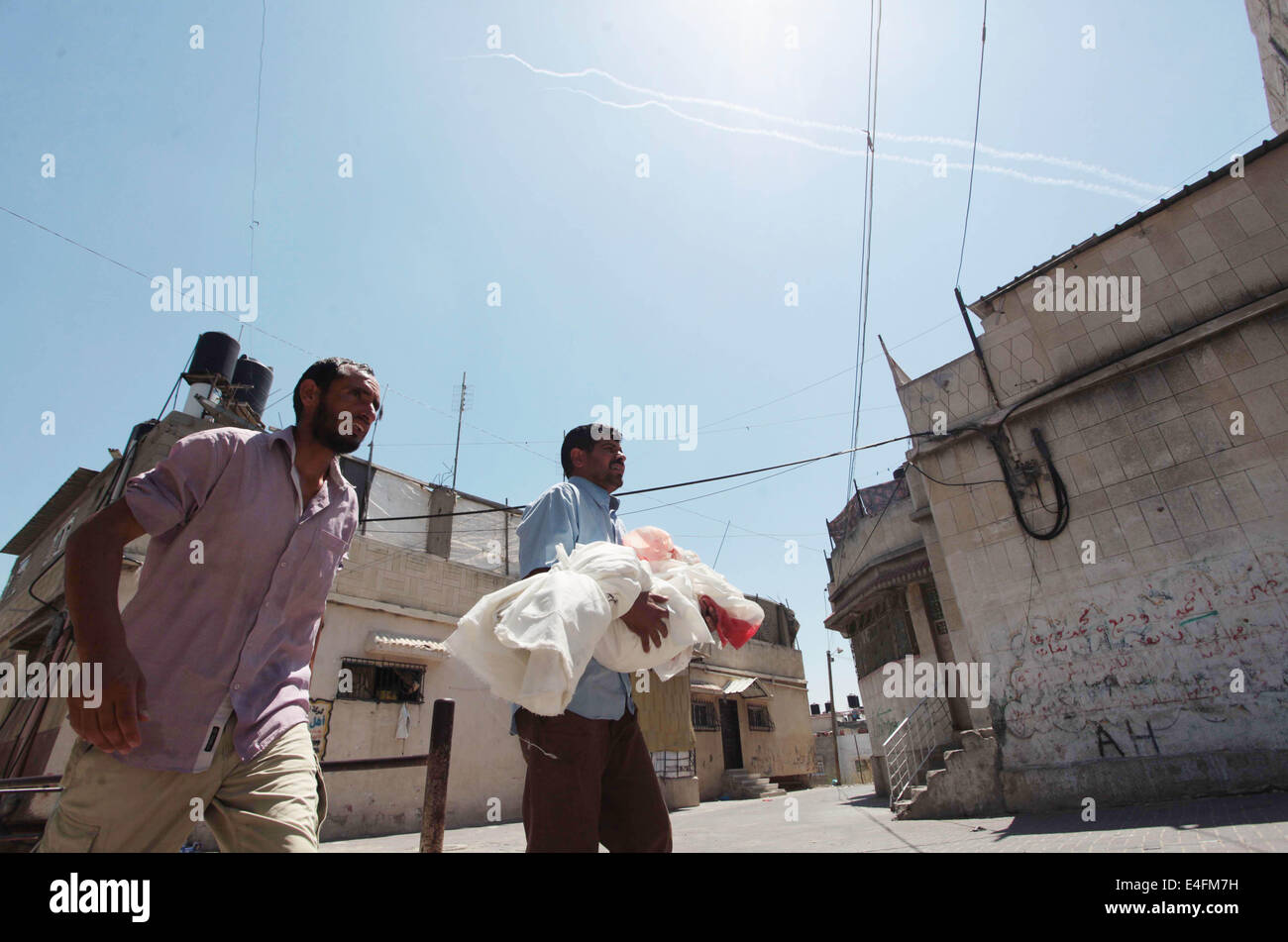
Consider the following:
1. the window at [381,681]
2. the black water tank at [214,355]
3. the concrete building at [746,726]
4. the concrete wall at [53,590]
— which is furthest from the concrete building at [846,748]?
the black water tank at [214,355]

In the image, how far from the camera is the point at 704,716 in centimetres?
1962

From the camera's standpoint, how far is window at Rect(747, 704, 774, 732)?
21.6 meters

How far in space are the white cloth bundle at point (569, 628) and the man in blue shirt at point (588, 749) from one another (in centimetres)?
7

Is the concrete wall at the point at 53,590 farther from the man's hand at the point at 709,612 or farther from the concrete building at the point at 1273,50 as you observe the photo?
the concrete building at the point at 1273,50

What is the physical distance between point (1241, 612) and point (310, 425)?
29.0 ft

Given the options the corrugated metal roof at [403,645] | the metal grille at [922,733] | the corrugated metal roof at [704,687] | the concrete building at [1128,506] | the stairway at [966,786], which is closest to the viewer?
the concrete building at [1128,506]

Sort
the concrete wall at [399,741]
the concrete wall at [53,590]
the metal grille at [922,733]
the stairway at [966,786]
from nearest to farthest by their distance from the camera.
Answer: the stairway at [966,786] → the concrete wall at [53,590] → the metal grille at [922,733] → the concrete wall at [399,741]

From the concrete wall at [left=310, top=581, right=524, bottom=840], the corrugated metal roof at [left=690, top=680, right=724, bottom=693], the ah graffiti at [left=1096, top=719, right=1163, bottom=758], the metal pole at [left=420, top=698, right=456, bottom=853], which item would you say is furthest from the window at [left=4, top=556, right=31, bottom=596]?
the ah graffiti at [left=1096, top=719, right=1163, bottom=758]

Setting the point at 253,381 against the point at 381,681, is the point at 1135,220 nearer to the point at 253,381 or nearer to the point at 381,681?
the point at 381,681

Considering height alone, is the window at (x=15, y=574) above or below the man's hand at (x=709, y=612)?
above

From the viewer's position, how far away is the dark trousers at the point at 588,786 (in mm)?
1739

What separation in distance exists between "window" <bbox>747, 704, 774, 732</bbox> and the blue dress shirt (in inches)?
843
